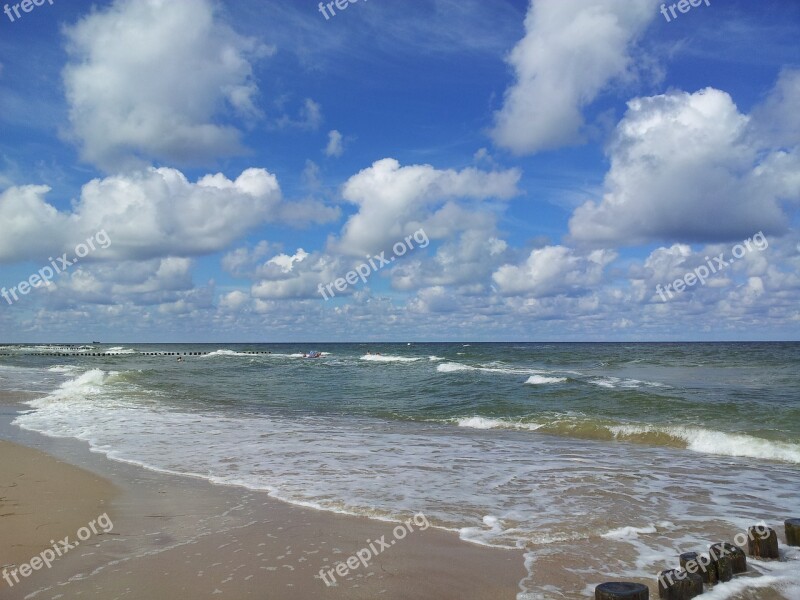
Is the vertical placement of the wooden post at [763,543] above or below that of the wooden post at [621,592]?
below

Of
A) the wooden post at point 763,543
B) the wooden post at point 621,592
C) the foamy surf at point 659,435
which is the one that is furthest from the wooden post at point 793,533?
the foamy surf at point 659,435

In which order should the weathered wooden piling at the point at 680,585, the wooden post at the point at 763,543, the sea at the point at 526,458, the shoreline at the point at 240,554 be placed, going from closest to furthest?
the weathered wooden piling at the point at 680,585 < the shoreline at the point at 240,554 < the wooden post at the point at 763,543 < the sea at the point at 526,458

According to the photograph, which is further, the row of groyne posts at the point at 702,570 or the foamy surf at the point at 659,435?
the foamy surf at the point at 659,435

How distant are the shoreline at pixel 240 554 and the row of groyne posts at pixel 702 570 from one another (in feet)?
3.67

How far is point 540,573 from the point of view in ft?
19.5

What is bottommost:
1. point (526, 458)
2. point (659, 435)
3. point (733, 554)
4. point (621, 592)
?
point (659, 435)

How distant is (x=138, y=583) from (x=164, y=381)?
3246 cm

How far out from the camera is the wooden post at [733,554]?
557 cm

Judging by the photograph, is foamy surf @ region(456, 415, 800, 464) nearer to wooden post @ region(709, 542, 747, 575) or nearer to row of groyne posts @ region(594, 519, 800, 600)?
row of groyne posts @ region(594, 519, 800, 600)

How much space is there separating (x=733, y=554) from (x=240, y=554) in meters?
4.93

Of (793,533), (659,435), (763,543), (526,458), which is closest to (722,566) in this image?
(763,543)

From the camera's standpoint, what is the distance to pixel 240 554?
20.5 ft

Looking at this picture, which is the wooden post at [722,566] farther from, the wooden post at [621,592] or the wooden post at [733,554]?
the wooden post at [621,592]

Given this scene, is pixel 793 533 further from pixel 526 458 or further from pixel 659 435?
pixel 659 435
